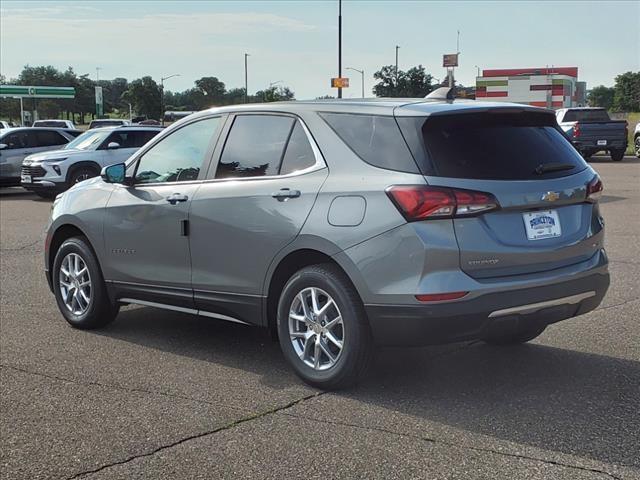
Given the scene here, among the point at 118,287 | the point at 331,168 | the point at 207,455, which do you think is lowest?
the point at 207,455

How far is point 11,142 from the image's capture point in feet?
67.7

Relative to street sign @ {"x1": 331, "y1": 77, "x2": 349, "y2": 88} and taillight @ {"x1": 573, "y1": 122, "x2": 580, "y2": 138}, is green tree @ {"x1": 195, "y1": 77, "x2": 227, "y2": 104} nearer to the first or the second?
street sign @ {"x1": 331, "y1": 77, "x2": 349, "y2": 88}

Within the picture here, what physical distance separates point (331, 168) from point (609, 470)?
2267 millimetres

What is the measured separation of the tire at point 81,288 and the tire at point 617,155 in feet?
83.5

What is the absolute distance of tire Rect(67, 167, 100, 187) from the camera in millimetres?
18062

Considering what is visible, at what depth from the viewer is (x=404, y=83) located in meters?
66.6

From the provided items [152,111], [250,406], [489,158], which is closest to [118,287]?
[250,406]

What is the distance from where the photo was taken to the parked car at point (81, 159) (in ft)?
58.9

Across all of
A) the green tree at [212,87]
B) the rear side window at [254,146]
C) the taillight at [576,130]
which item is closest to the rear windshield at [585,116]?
the taillight at [576,130]

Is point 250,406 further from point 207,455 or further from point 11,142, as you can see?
point 11,142

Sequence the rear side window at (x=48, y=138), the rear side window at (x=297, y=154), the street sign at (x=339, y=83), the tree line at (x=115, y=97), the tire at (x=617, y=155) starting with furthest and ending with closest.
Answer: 1. the tree line at (x=115, y=97)
2. the street sign at (x=339, y=83)
3. the tire at (x=617, y=155)
4. the rear side window at (x=48, y=138)
5. the rear side window at (x=297, y=154)

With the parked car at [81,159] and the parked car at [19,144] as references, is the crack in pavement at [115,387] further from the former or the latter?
the parked car at [19,144]

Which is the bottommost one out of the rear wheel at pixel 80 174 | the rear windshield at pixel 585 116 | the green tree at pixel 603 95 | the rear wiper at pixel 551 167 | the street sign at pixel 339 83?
the rear wheel at pixel 80 174

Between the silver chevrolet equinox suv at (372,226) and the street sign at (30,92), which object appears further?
the street sign at (30,92)
